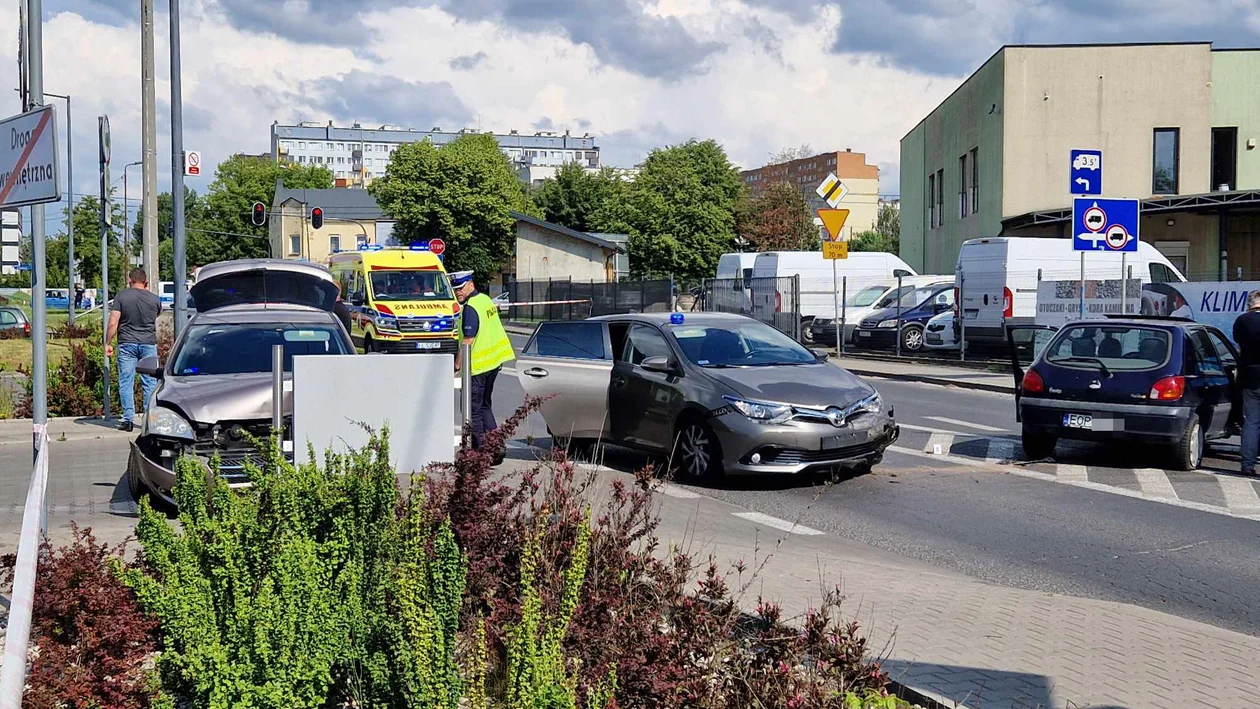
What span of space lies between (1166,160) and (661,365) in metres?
34.5

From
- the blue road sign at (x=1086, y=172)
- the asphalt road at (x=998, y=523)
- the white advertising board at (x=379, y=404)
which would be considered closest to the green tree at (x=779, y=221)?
the blue road sign at (x=1086, y=172)

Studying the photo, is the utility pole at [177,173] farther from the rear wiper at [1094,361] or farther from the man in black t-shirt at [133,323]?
the rear wiper at [1094,361]

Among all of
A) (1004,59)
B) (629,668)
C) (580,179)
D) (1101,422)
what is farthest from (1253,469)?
(580,179)

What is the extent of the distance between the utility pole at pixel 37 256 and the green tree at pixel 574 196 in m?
93.7

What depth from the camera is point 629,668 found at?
4.45 metres

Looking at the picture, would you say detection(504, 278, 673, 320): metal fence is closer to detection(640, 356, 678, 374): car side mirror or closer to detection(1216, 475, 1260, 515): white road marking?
detection(640, 356, 678, 374): car side mirror

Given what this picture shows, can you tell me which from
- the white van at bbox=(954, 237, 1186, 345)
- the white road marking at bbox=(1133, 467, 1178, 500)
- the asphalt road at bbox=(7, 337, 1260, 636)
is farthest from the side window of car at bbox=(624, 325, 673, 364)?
the white van at bbox=(954, 237, 1186, 345)

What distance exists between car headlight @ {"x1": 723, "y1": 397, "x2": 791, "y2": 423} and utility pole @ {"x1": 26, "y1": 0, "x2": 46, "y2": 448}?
5.66 meters

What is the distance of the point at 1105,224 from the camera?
60.0 ft

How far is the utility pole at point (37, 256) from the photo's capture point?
7.41 m

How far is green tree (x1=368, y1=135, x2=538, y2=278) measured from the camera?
271ft

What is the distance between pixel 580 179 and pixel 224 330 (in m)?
93.7

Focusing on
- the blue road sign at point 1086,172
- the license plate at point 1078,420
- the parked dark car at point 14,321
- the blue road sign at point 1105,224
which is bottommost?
the license plate at point 1078,420

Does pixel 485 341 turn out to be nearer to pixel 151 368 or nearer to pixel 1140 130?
pixel 151 368
